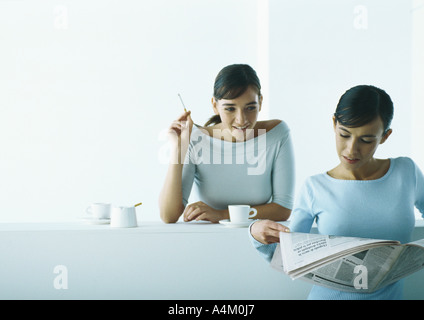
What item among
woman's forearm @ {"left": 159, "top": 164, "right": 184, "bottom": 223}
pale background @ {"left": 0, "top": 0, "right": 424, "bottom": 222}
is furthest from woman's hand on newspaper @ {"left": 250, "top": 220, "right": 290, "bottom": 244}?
pale background @ {"left": 0, "top": 0, "right": 424, "bottom": 222}

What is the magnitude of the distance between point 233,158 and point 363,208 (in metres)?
0.77

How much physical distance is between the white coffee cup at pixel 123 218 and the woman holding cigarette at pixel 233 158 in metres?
0.23

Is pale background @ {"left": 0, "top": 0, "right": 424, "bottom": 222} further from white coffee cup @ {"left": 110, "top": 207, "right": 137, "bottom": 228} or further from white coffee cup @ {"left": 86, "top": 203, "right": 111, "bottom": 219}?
white coffee cup @ {"left": 110, "top": 207, "right": 137, "bottom": 228}

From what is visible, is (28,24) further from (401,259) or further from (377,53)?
(401,259)

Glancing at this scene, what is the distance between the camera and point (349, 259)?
0.91m

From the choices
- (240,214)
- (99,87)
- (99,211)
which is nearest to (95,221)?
(99,211)

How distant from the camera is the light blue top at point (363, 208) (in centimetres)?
104

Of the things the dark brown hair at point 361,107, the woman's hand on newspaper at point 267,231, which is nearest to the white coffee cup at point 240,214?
the woman's hand on newspaper at point 267,231

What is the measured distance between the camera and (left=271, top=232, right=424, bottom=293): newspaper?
2.62 ft

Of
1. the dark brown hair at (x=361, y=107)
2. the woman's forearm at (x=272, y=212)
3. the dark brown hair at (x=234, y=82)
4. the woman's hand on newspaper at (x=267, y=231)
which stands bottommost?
the woman's forearm at (x=272, y=212)

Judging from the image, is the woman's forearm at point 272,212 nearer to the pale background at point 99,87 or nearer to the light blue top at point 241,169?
the light blue top at point 241,169

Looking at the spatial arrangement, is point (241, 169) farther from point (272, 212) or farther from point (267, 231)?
point (267, 231)

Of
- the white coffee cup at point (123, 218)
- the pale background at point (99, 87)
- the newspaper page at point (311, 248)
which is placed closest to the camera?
the newspaper page at point (311, 248)
